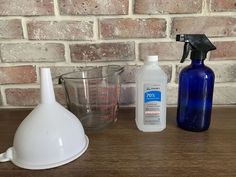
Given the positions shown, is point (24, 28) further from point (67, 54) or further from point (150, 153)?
point (150, 153)

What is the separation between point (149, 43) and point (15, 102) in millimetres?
433

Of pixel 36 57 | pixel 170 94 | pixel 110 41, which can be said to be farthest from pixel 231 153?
pixel 36 57

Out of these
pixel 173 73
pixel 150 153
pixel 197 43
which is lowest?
pixel 150 153

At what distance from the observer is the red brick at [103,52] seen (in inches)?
27.6

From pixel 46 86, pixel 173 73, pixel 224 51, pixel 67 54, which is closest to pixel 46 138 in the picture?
pixel 46 86

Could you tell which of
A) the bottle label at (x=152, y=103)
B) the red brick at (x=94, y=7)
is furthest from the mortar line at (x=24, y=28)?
the bottle label at (x=152, y=103)

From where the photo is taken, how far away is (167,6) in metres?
0.67

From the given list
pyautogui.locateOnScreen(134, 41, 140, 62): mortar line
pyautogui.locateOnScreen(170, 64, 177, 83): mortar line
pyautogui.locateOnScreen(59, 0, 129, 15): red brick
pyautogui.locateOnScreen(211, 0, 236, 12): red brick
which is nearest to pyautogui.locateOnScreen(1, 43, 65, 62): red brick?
pyautogui.locateOnScreen(59, 0, 129, 15): red brick

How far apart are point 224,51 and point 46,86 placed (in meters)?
0.50

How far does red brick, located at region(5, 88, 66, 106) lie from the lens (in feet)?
2.45

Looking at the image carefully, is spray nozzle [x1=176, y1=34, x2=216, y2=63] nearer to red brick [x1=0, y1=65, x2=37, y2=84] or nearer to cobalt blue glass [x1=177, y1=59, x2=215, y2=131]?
cobalt blue glass [x1=177, y1=59, x2=215, y2=131]

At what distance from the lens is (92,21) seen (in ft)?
2.24

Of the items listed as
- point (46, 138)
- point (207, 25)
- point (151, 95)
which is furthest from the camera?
point (207, 25)

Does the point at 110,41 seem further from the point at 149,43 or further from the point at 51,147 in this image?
the point at 51,147
